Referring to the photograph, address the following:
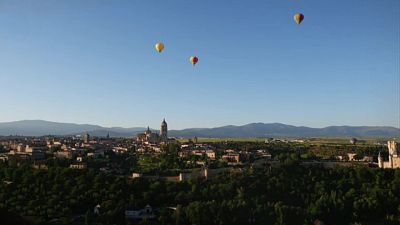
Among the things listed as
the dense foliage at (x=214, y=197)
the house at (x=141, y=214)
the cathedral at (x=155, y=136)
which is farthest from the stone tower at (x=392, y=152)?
the cathedral at (x=155, y=136)

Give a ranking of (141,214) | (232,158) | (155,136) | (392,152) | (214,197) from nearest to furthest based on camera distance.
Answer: (141,214) < (214,197) < (232,158) < (392,152) < (155,136)

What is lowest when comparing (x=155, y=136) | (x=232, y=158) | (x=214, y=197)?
(x=214, y=197)

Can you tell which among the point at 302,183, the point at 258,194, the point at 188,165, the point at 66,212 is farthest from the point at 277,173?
the point at 66,212

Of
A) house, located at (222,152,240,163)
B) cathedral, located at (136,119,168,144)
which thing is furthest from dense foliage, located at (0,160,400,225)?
cathedral, located at (136,119,168,144)

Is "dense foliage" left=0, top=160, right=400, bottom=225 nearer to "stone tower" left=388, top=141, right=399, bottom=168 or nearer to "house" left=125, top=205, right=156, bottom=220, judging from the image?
"house" left=125, top=205, right=156, bottom=220

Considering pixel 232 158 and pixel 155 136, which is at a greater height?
pixel 155 136

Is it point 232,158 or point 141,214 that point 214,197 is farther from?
point 232,158

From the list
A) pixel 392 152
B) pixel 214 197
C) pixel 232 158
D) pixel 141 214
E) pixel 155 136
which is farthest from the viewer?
pixel 155 136

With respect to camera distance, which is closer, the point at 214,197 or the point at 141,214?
the point at 141,214

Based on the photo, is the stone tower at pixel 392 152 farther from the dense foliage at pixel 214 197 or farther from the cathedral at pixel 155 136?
the cathedral at pixel 155 136

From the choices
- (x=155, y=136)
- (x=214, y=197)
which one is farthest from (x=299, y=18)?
(x=155, y=136)
